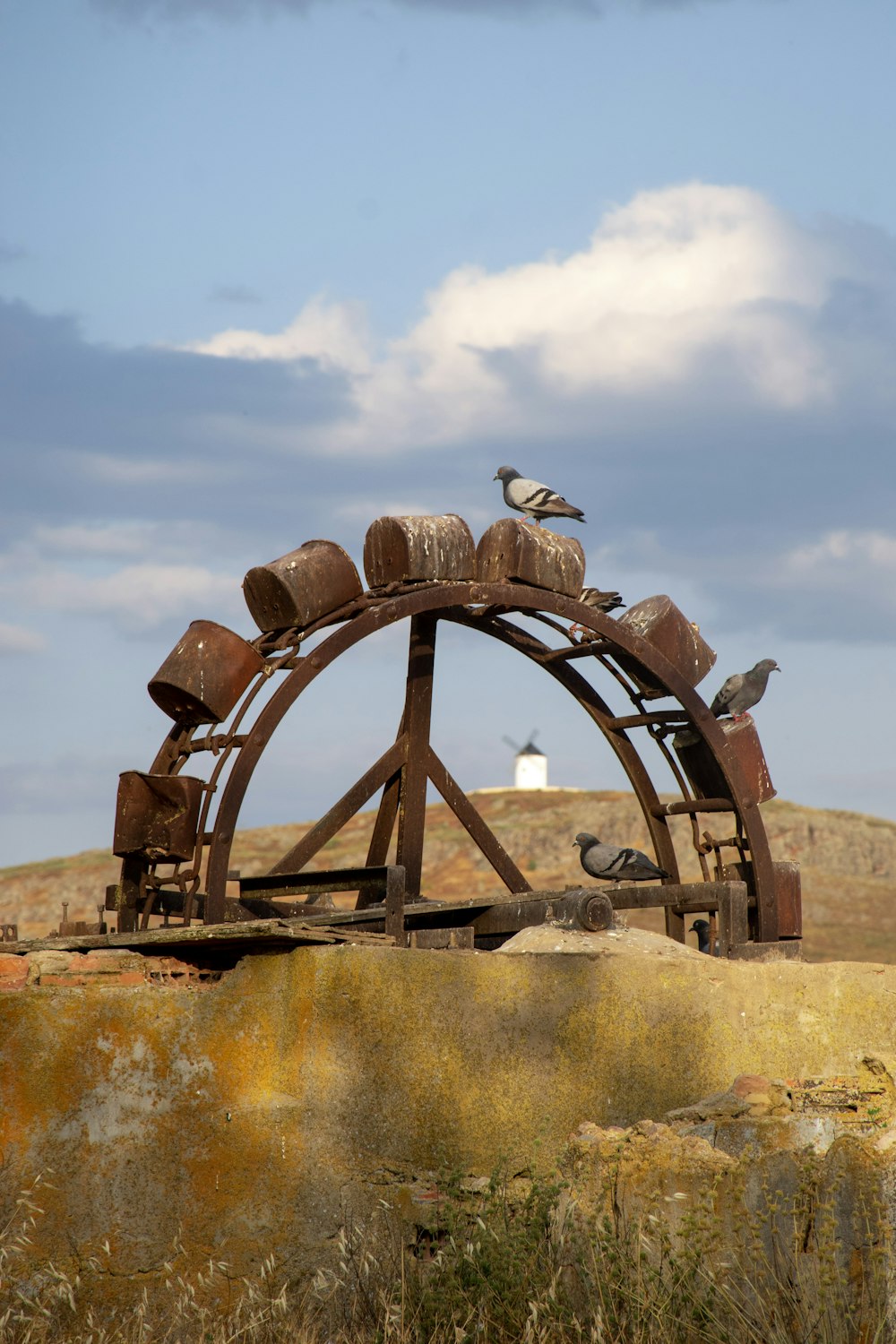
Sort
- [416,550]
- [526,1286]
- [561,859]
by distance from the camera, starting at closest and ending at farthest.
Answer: [526,1286] → [416,550] → [561,859]

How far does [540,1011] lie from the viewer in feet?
23.7

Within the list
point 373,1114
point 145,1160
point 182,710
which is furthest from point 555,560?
point 145,1160

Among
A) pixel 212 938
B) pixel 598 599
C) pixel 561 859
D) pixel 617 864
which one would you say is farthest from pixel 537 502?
pixel 561 859

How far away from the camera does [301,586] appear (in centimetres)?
895

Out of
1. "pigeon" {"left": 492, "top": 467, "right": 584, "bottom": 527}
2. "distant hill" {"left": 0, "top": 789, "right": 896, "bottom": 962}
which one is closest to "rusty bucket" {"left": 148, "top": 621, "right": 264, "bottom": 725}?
"pigeon" {"left": 492, "top": 467, "right": 584, "bottom": 527}

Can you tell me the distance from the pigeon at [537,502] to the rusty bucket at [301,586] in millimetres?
1712

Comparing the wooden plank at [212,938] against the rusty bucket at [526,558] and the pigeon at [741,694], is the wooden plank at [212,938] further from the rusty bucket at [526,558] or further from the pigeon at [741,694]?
the pigeon at [741,694]

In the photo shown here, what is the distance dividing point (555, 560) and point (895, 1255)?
5.30m

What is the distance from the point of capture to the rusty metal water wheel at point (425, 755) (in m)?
8.76

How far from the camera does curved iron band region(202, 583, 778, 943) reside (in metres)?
8.48

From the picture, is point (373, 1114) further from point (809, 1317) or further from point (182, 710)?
point (182, 710)

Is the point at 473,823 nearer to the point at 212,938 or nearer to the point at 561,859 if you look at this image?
the point at 212,938

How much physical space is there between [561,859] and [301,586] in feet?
103

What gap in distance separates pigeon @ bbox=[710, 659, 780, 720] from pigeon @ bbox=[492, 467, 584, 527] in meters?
1.57
